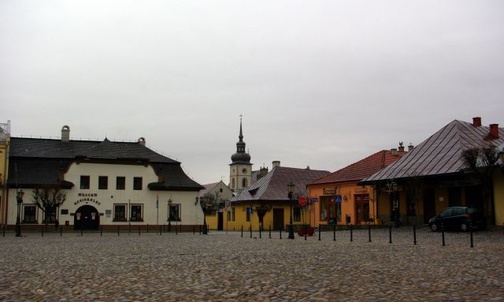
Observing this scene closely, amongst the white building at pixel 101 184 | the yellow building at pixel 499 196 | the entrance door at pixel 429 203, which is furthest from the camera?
the white building at pixel 101 184

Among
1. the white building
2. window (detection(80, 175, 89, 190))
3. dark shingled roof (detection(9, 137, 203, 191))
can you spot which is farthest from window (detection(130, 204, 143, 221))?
window (detection(80, 175, 89, 190))

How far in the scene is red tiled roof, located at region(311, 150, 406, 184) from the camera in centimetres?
4741

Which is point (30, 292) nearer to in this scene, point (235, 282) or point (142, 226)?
point (235, 282)

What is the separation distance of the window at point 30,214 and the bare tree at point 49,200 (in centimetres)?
103

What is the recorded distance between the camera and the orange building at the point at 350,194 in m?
46.2

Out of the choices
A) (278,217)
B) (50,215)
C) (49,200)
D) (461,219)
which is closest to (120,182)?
(50,215)

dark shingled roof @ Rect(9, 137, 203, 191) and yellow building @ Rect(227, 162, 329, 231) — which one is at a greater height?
dark shingled roof @ Rect(9, 137, 203, 191)

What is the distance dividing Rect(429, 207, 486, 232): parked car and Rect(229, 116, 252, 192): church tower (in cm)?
10054

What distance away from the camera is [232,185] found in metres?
134

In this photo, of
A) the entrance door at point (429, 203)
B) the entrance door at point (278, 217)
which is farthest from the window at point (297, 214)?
the entrance door at point (429, 203)

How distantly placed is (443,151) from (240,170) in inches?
3803

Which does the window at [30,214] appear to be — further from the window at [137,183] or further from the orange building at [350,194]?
the orange building at [350,194]

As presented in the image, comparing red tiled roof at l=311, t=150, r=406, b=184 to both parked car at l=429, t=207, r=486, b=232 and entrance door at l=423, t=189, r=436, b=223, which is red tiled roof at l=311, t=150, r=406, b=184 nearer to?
entrance door at l=423, t=189, r=436, b=223

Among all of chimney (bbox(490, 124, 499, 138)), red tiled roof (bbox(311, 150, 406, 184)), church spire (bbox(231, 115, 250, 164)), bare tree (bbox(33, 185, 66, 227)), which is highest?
church spire (bbox(231, 115, 250, 164))
